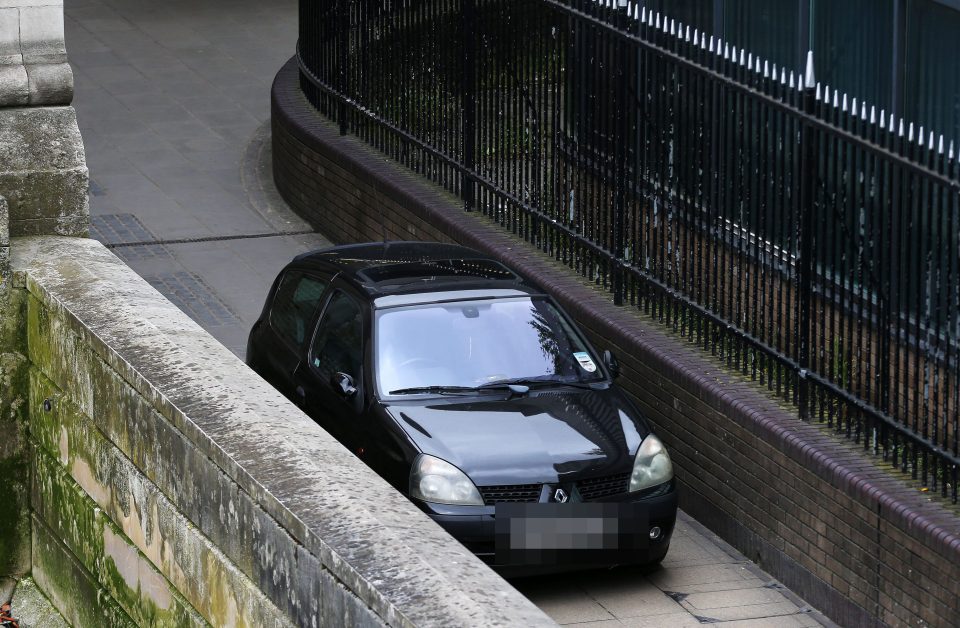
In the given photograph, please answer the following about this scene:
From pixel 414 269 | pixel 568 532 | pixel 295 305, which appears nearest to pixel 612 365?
pixel 414 269

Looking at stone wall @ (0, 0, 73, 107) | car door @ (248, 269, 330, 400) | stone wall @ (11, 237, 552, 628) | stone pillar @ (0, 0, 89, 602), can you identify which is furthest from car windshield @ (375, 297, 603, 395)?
stone wall @ (0, 0, 73, 107)

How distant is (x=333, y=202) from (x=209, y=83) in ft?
19.7

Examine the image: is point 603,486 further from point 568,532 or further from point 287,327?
point 287,327

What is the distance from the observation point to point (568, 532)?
342 inches

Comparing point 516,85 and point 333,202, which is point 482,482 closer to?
point 516,85

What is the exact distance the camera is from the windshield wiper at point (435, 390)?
9297 mm

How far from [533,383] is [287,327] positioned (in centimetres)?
180

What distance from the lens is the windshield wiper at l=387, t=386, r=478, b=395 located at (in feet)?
30.5

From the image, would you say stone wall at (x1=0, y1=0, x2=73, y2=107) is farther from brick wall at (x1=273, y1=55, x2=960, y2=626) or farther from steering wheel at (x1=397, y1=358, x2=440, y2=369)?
brick wall at (x1=273, y1=55, x2=960, y2=626)

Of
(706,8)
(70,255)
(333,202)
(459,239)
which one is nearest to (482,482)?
(70,255)

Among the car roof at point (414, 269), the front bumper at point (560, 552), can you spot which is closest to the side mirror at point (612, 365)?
the car roof at point (414, 269)

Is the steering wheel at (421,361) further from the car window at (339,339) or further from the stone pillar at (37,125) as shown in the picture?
the stone pillar at (37,125)

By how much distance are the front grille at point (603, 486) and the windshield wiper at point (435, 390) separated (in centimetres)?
91

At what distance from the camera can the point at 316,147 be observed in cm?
1620
